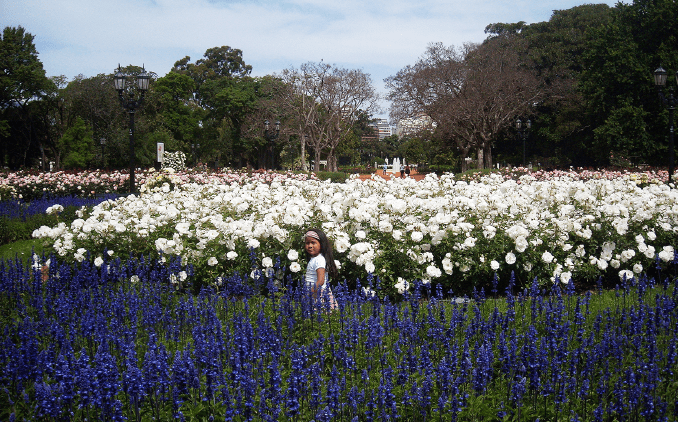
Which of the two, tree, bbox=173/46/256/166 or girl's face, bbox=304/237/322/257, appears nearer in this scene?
girl's face, bbox=304/237/322/257

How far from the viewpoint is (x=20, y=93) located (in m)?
41.1

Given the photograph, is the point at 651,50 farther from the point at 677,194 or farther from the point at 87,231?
the point at 87,231

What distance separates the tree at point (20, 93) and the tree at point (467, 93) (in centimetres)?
2684

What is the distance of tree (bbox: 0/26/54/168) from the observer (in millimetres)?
40031

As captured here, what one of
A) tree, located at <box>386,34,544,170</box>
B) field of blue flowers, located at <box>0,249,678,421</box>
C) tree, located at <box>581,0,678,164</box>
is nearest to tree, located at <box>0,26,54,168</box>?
tree, located at <box>386,34,544,170</box>

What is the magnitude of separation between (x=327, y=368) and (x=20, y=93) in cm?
4538

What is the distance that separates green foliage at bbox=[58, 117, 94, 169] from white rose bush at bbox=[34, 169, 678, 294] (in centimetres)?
3391

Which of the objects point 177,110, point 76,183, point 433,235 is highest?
point 177,110

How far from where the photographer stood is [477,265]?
251 inches

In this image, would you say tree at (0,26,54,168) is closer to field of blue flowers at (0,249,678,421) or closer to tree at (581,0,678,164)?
tree at (581,0,678,164)

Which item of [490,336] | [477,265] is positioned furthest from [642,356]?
[477,265]

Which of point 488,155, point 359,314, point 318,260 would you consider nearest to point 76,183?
point 318,260

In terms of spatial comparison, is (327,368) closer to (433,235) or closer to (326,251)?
(326,251)

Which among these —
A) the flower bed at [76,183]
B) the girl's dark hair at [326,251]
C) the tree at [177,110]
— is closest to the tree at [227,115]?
the tree at [177,110]
